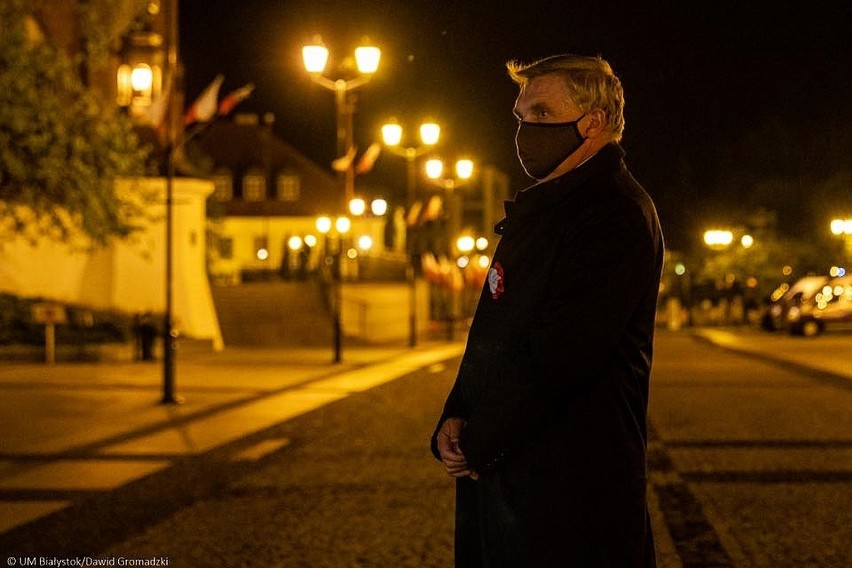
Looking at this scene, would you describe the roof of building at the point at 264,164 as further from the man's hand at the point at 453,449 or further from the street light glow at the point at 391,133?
the man's hand at the point at 453,449

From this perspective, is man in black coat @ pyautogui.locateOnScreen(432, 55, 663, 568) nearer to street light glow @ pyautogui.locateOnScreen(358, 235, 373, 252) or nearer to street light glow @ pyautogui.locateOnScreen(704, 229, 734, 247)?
street light glow @ pyautogui.locateOnScreen(704, 229, 734, 247)

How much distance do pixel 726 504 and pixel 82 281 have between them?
89.1 ft

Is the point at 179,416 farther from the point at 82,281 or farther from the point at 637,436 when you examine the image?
the point at 82,281

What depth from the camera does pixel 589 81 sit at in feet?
11.3

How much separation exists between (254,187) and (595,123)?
77.1m

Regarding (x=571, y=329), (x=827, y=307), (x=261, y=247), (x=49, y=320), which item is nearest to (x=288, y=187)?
(x=261, y=247)

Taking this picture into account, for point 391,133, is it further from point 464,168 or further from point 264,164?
point 264,164

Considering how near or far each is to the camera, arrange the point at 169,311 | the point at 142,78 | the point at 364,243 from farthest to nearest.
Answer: the point at 364,243
the point at 142,78
the point at 169,311

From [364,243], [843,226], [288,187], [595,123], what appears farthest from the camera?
[288,187]

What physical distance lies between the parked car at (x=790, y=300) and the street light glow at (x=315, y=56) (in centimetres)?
2382

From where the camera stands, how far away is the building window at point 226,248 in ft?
226

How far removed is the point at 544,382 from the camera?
10.3 ft

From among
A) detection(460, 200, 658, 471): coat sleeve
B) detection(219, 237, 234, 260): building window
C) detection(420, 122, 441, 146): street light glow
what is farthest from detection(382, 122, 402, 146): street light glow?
detection(219, 237, 234, 260): building window

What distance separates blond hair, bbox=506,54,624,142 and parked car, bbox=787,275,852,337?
41310mm
